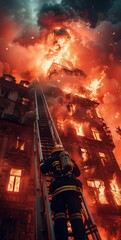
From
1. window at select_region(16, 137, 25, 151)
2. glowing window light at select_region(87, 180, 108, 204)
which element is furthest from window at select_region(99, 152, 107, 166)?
window at select_region(16, 137, 25, 151)

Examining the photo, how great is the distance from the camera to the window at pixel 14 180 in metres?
10.9

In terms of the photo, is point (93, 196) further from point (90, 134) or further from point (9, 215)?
point (90, 134)

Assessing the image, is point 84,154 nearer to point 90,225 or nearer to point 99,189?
point 99,189

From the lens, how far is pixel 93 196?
1325 cm

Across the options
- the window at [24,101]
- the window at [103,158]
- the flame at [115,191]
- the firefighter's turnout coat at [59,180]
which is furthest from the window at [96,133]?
the firefighter's turnout coat at [59,180]

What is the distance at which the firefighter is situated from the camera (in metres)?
3.75

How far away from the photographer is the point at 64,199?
4.28 meters

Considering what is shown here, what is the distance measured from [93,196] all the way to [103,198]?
1141 mm

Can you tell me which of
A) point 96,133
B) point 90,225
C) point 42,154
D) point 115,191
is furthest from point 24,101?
point 90,225

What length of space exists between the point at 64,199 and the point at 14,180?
8022mm

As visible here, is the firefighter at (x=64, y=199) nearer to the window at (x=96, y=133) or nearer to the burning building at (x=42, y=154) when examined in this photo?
the burning building at (x=42, y=154)

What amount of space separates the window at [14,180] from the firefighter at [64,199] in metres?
7.02

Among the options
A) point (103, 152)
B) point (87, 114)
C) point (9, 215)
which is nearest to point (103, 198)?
point (103, 152)

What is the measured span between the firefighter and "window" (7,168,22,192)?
7016 millimetres
